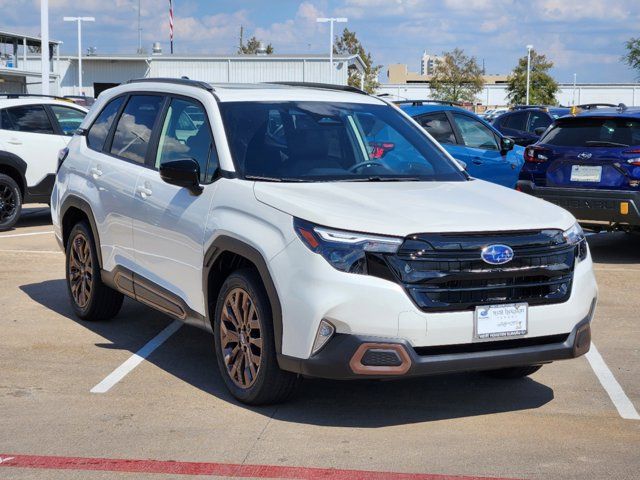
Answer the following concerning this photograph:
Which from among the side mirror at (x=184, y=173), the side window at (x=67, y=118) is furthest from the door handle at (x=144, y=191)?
the side window at (x=67, y=118)

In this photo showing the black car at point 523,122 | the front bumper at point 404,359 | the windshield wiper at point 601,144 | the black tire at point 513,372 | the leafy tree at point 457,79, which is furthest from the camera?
the leafy tree at point 457,79

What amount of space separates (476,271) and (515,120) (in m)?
18.3

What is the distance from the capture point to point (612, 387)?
6043 millimetres

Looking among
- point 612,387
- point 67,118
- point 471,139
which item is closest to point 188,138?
point 612,387

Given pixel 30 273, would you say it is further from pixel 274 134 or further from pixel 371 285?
pixel 371 285

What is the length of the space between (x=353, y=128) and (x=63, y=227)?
282cm

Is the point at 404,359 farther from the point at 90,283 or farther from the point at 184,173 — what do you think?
the point at 90,283

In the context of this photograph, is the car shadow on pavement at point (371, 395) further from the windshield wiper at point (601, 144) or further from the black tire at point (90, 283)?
the windshield wiper at point (601, 144)

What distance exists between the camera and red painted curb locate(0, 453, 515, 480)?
4469 millimetres

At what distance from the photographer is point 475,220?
504 centimetres

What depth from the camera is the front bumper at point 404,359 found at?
4797mm

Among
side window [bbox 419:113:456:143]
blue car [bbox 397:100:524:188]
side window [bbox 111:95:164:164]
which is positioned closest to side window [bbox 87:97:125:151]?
side window [bbox 111:95:164:164]

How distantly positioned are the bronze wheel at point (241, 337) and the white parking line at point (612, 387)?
6.83 ft

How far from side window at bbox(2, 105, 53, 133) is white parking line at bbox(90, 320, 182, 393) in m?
6.92
